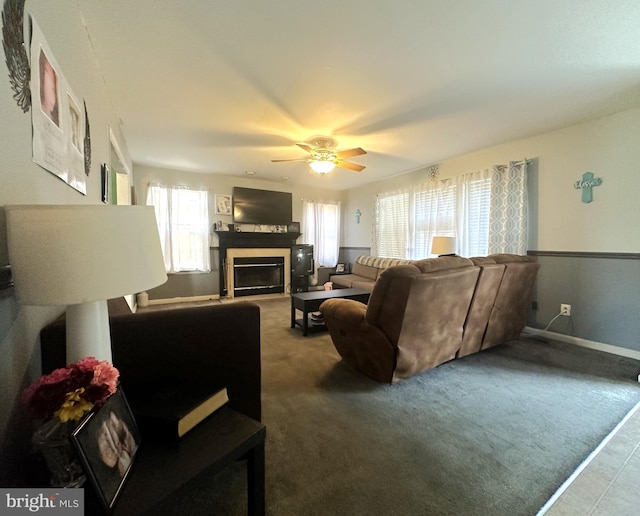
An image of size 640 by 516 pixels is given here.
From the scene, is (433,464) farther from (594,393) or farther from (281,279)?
(281,279)

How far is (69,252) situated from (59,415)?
1.12 feet

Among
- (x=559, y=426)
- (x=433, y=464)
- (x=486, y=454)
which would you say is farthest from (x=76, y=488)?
(x=559, y=426)

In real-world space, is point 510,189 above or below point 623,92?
below

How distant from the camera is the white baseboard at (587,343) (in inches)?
103

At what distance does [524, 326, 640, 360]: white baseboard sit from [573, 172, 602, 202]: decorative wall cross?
151 cm

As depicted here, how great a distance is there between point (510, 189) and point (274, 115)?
2.99m

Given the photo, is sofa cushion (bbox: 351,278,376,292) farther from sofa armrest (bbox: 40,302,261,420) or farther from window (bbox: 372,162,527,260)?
sofa armrest (bbox: 40,302,261,420)

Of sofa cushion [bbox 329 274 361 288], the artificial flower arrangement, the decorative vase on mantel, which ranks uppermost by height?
the artificial flower arrangement

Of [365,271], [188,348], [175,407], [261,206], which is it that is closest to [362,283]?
[365,271]

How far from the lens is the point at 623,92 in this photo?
7.57ft

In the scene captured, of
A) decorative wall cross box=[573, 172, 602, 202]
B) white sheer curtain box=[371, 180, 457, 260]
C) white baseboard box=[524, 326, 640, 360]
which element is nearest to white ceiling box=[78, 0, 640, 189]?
decorative wall cross box=[573, 172, 602, 202]

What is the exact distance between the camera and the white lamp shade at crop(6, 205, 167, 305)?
566mm

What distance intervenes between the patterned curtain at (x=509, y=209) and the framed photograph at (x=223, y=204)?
14.4ft

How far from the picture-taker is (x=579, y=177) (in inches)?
115
